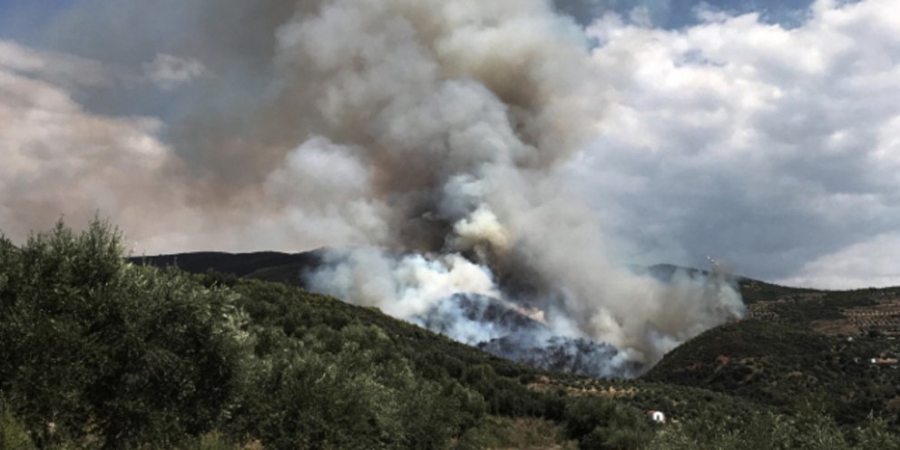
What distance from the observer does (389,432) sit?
31672mm

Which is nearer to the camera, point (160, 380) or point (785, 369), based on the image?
point (160, 380)

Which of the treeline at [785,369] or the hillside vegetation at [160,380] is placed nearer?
the hillside vegetation at [160,380]

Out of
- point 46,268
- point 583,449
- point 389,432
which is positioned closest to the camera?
point 46,268

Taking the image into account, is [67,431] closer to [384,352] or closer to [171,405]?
[171,405]

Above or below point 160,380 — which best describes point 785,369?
below

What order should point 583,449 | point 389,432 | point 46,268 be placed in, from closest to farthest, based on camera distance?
point 46,268 < point 389,432 < point 583,449

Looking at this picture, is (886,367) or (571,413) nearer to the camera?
(571,413)

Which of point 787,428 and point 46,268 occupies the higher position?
point 46,268

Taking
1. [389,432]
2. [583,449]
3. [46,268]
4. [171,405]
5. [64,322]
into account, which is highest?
[46,268]

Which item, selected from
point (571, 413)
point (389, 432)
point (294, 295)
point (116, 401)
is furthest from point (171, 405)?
point (294, 295)

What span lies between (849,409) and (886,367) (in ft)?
66.7

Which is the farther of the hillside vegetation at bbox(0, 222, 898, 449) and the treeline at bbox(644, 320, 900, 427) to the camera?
the treeline at bbox(644, 320, 900, 427)

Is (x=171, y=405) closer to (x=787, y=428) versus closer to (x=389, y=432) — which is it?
(x=389, y=432)

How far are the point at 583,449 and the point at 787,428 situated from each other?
3170 cm
